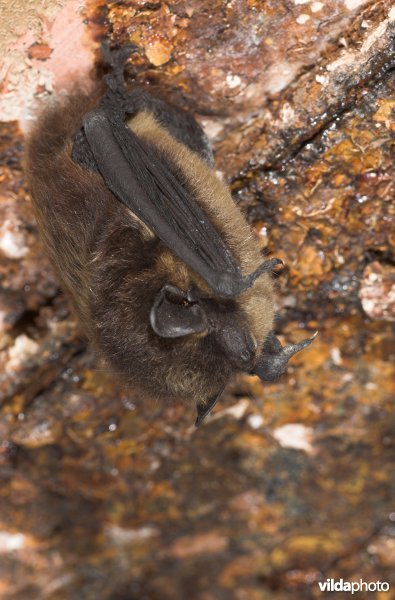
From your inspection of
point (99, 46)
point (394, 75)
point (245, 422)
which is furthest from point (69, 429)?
point (394, 75)

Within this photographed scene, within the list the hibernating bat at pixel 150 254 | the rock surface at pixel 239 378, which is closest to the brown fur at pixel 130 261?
the hibernating bat at pixel 150 254

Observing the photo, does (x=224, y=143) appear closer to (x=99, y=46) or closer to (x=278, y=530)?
A: (x=99, y=46)

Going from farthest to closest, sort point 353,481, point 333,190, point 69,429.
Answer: point 353,481 → point 69,429 → point 333,190

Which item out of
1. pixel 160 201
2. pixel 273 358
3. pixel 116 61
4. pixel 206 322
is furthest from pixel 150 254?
pixel 116 61

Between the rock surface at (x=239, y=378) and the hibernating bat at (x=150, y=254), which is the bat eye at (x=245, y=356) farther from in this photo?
the rock surface at (x=239, y=378)

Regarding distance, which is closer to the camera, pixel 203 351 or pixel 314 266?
pixel 203 351

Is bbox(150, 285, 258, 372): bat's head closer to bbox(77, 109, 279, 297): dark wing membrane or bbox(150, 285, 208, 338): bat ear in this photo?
bbox(150, 285, 208, 338): bat ear
